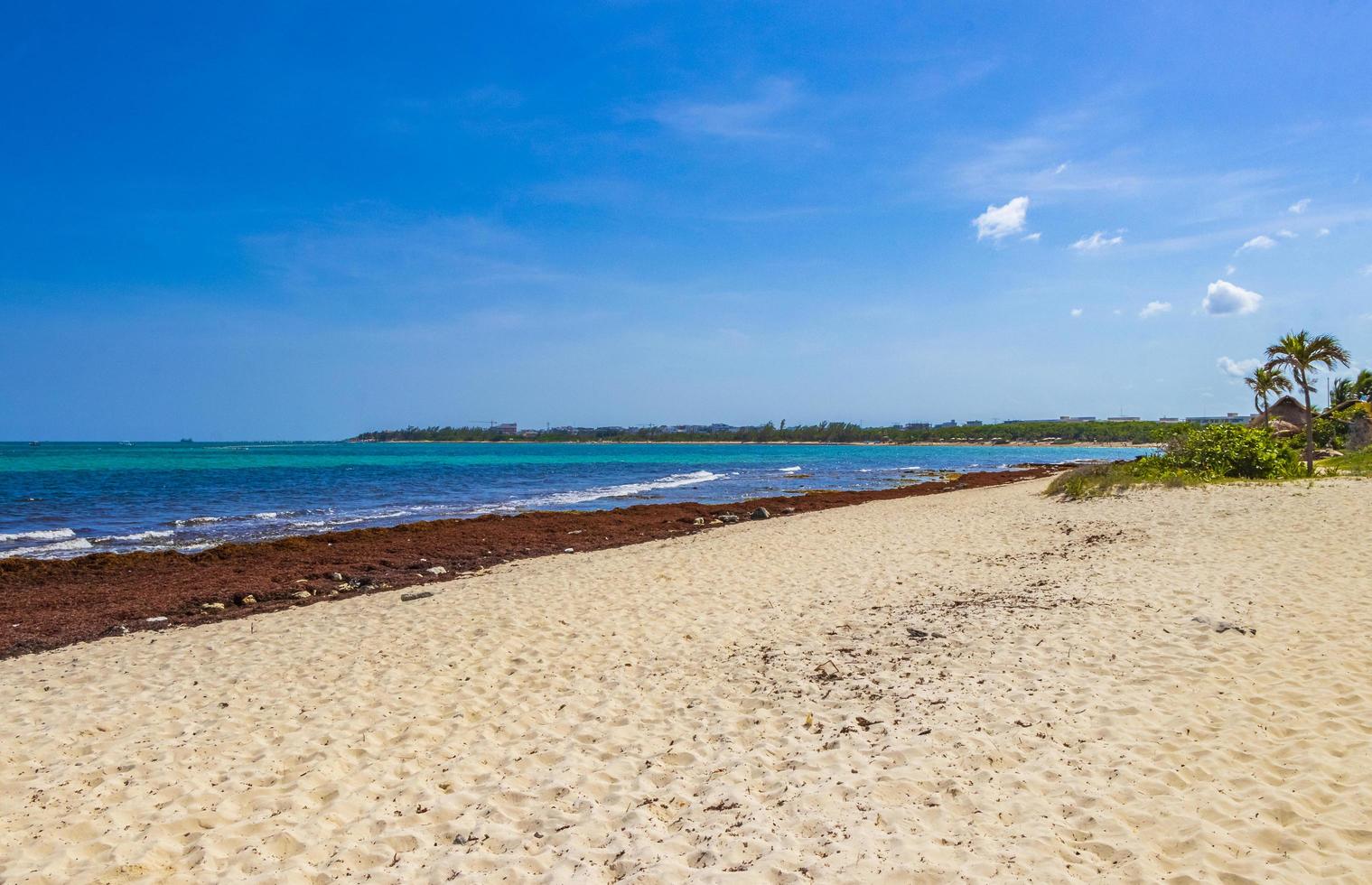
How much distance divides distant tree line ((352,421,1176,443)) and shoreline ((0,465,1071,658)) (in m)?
110

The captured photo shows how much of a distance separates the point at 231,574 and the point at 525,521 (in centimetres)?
857

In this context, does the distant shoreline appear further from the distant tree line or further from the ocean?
the ocean

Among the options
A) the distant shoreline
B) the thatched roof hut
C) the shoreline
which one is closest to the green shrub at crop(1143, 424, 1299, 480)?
the thatched roof hut

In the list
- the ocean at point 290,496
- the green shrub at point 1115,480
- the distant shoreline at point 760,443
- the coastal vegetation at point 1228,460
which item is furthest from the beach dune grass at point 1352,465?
the distant shoreline at point 760,443

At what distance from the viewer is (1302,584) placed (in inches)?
356

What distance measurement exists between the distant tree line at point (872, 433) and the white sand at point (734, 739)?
116 meters

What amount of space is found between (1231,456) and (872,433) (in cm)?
14207

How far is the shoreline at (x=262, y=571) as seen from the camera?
1127 centimetres

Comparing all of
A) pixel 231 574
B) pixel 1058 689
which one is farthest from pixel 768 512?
pixel 1058 689

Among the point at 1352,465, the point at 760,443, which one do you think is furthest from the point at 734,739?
the point at 760,443

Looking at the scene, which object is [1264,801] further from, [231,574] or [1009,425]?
[1009,425]

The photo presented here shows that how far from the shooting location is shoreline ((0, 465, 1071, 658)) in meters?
11.3

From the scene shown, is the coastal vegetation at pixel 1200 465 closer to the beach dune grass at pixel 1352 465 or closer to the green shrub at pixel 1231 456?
the green shrub at pixel 1231 456

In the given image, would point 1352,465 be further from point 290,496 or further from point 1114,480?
point 290,496
